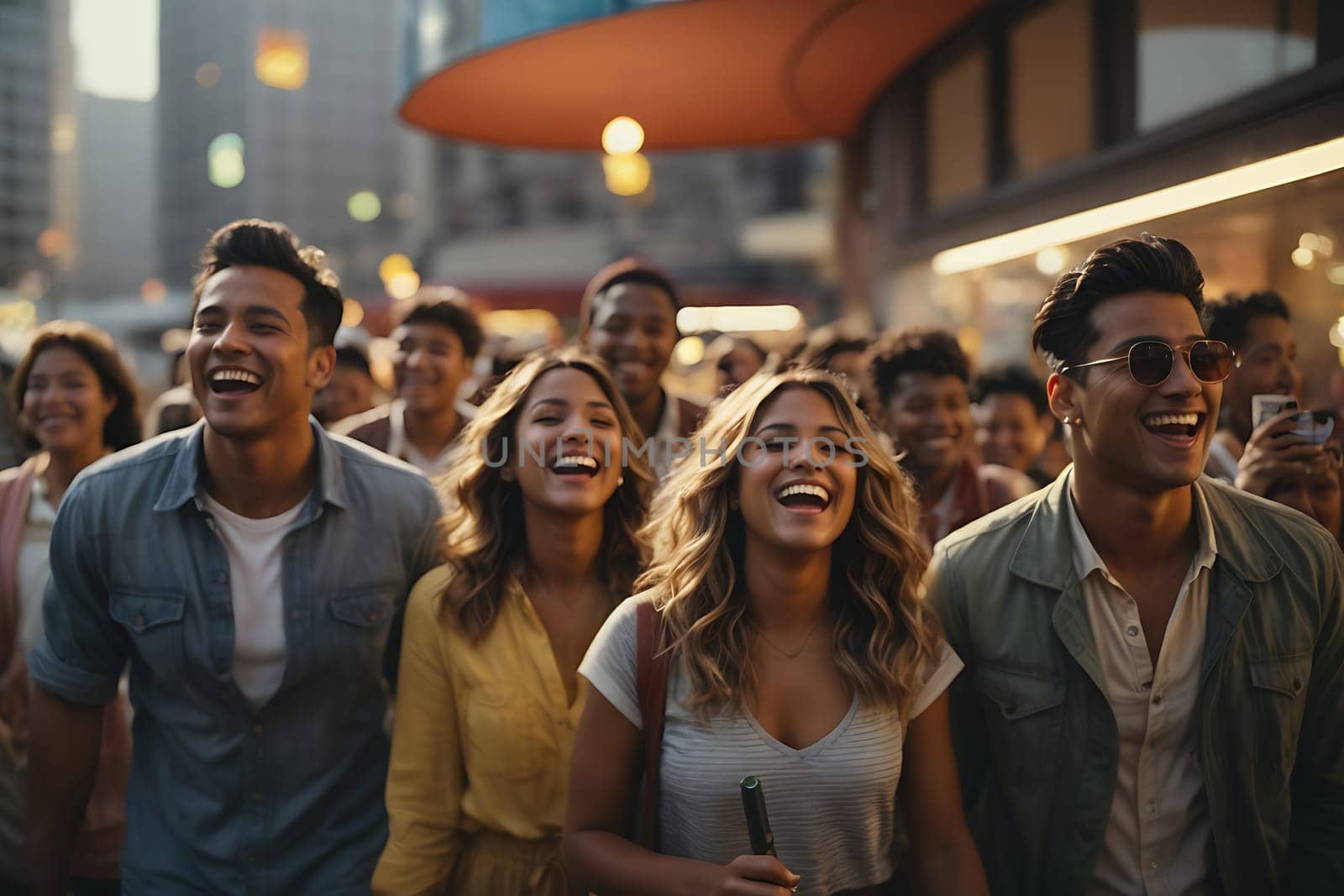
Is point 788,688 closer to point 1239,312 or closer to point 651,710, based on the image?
point 651,710

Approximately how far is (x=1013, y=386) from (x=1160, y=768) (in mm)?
3162

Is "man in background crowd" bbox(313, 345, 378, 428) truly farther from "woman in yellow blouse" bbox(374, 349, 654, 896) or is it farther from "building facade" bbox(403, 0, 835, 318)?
"building facade" bbox(403, 0, 835, 318)

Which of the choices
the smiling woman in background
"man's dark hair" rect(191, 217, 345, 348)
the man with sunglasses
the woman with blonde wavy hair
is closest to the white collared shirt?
the man with sunglasses

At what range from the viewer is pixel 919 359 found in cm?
456

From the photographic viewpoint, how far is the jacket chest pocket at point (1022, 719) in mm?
2645

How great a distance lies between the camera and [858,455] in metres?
2.76

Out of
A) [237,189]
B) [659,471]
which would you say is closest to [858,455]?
[659,471]

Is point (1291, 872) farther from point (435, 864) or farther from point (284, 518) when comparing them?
point (284, 518)

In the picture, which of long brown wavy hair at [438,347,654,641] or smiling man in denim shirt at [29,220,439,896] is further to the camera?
long brown wavy hair at [438,347,654,641]

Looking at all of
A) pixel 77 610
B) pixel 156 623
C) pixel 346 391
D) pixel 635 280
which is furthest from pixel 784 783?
pixel 346 391

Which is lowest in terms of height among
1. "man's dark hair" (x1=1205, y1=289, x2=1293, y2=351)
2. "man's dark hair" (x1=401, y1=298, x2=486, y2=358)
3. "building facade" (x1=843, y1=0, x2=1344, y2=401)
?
"man's dark hair" (x1=1205, y1=289, x2=1293, y2=351)

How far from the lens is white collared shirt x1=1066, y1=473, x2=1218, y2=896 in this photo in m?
2.61

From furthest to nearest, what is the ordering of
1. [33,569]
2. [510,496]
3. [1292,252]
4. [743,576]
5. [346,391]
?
[346,391], [1292,252], [33,569], [510,496], [743,576]

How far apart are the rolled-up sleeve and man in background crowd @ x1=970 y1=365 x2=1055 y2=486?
4.01 metres
